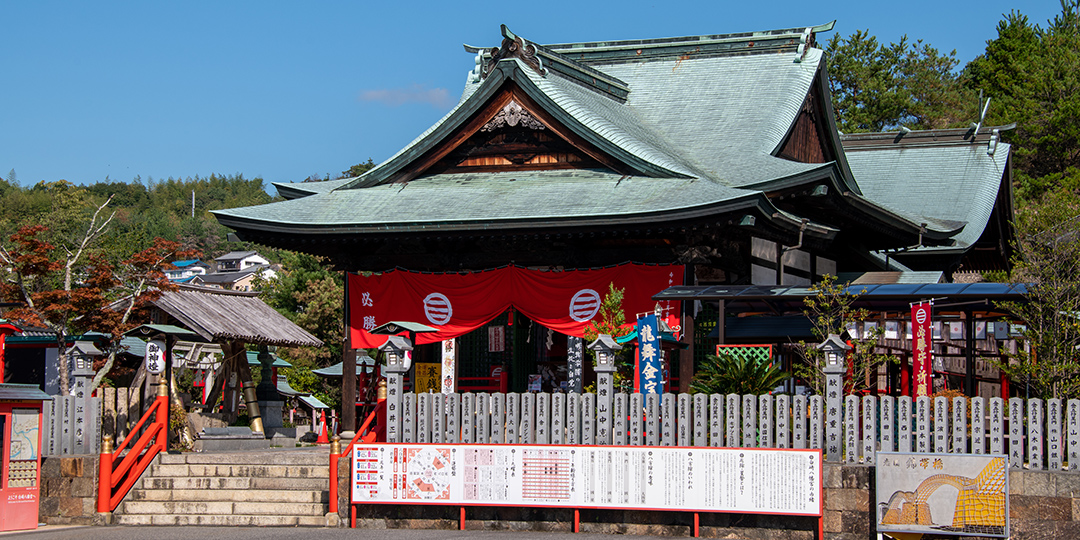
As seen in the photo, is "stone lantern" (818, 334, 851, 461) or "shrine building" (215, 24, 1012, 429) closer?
"stone lantern" (818, 334, 851, 461)

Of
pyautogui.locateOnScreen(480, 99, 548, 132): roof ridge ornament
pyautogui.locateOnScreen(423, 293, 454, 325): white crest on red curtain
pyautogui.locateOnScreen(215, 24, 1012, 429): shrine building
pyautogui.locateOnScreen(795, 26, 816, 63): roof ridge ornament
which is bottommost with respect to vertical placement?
pyautogui.locateOnScreen(423, 293, 454, 325): white crest on red curtain

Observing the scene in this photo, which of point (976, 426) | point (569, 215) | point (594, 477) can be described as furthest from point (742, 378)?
point (569, 215)

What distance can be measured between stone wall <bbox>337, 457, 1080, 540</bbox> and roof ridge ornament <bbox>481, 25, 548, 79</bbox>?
8.93 metres

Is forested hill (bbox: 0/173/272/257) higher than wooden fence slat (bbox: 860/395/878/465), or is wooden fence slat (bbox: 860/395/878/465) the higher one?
forested hill (bbox: 0/173/272/257)

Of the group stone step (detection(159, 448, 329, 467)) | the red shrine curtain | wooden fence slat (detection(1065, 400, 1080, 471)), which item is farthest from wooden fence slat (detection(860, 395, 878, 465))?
stone step (detection(159, 448, 329, 467))

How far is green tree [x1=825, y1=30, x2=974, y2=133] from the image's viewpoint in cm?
4816

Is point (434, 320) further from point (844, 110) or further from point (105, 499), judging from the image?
point (844, 110)

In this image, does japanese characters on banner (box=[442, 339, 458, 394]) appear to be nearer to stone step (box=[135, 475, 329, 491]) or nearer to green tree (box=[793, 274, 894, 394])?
stone step (box=[135, 475, 329, 491])

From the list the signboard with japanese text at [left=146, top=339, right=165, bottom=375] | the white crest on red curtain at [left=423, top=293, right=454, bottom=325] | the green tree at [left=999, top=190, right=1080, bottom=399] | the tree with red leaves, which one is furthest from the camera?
the white crest on red curtain at [left=423, top=293, right=454, bottom=325]

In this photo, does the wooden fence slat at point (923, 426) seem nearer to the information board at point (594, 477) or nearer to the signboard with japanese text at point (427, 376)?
the information board at point (594, 477)

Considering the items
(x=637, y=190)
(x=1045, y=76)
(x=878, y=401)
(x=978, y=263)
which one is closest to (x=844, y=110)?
(x=1045, y=76)

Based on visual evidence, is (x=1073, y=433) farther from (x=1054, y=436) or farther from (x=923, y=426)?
(x=923, y=426)

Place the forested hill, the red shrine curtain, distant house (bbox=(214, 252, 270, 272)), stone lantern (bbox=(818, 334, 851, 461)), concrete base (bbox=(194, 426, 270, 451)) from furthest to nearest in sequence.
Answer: distant house (bbox=(214, 252, 270, 272)) → the forested hill → concrete base (bbox=(194, 426, 270, 451)) → the red shrine curtain → stone lantern (bbox=(818, 334, 851, 461))

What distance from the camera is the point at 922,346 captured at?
15.3m
